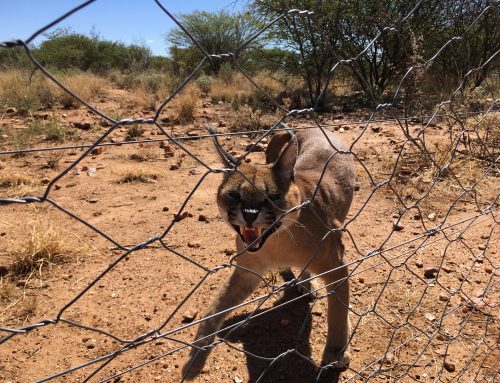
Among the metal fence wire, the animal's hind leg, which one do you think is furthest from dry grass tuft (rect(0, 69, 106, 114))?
the animal's hind leg

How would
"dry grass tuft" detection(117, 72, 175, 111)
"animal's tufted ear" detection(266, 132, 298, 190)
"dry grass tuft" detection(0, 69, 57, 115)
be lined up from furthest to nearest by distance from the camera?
1. "dry grass tuft" detection(117, 72, 175, 111)
2. "dry grass tuft" detection(0, 69, 57, 115)
3. "animal's tufted ear" detection(266, 132, 298, 190)

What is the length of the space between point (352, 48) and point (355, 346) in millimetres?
9329

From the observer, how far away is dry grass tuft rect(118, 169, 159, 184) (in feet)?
19.1

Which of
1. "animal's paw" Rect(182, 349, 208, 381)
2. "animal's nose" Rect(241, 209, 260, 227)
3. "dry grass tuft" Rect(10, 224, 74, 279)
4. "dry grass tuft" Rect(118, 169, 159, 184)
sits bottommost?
"animal's paw" Rect(182, 349, 208, 381)

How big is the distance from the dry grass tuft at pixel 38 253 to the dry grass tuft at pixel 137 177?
201 cm

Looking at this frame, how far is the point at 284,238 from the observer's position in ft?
8.59

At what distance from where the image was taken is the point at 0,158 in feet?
21.2

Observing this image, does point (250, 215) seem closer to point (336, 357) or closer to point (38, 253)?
point (336, 357)

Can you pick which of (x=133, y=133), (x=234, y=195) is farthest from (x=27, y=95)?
(x=234, y=195)

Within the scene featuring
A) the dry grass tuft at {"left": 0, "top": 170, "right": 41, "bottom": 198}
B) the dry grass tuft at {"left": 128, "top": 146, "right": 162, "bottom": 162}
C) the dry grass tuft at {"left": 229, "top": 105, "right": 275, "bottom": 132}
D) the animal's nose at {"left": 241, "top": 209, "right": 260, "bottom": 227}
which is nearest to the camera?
the animal's nose at {"left": 241, "top": 209, "right": 260, "bottom": 227}

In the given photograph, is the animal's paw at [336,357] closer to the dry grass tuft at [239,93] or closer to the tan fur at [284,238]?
the tan fur at [284,238]

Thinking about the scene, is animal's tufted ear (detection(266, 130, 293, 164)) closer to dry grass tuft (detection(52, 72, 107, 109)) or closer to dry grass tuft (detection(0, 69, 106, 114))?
dry grass tuft (detection(0, 69, 106, 114))

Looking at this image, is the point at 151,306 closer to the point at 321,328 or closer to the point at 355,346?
the point at 321,328

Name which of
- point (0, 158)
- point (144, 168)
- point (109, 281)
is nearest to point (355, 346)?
point (109, 281)
